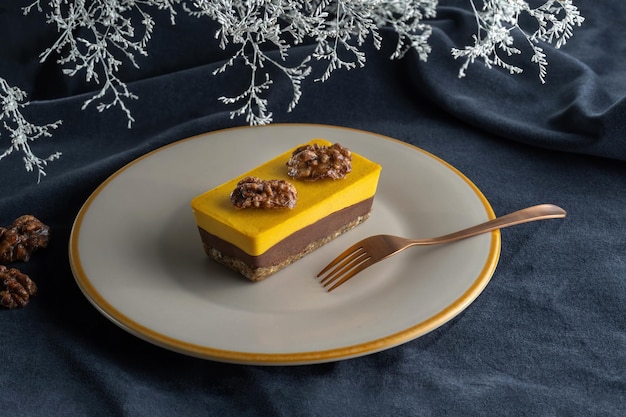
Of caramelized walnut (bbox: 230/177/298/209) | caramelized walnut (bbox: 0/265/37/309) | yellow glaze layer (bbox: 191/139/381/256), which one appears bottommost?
caramelized walnut (bbox: 0/265/37/309)

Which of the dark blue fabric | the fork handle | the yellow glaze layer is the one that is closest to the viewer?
the dark blue fabric

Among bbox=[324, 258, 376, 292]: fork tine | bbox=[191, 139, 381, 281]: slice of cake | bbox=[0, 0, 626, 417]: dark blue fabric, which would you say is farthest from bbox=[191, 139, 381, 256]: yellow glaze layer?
bbox=[0, 0, 626, 417]: dark blue fabric

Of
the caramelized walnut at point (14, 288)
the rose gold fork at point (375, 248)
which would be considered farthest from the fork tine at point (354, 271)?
the caramelized walnut at point (14, 288)

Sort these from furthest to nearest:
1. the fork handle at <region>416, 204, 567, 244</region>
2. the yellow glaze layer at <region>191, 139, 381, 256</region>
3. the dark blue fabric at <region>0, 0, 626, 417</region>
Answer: the fork handle at <region>416, 204, 567, 244</region>, the yellow glaze layer at <region>191, 139, 381, 256</region>, the dark blue fabric at <region>0, 0, 626, 417</region>

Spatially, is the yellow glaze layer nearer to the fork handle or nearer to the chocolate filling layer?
the chocolate filling layer

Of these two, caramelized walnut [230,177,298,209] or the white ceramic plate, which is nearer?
the white ceramic plate

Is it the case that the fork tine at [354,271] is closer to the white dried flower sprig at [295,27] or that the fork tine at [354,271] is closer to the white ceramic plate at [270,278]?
the white ceramic plate at [270,278]

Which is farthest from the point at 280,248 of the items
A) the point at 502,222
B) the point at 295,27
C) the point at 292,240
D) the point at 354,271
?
the point at 295,27

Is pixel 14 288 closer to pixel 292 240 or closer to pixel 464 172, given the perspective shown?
pixel 292 240
